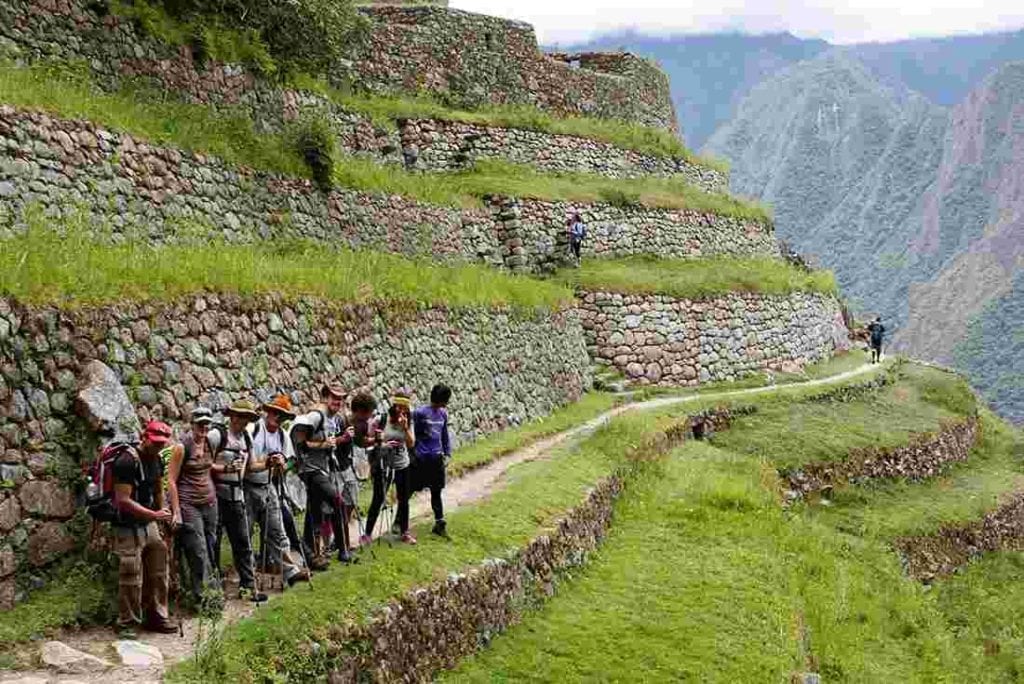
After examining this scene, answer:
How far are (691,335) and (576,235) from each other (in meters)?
3.97

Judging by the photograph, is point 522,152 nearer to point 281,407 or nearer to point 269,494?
point 281,407

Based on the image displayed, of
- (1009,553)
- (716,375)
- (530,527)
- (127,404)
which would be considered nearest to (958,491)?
(1009,553)

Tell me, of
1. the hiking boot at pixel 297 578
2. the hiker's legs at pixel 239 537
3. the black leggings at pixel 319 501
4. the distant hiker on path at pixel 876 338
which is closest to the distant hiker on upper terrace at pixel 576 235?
the distant hiker on path at pixel 876 338

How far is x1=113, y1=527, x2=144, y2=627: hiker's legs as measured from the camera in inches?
358

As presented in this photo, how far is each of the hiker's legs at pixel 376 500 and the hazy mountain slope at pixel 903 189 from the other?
172 feet

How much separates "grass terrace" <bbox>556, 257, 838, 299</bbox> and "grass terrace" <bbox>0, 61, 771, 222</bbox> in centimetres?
206

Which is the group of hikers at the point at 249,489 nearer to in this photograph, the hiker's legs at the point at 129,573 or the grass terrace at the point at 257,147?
the hiker's legs at the point at 129,573

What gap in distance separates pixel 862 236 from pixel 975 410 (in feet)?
176

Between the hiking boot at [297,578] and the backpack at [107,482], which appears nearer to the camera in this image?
the backpack at [107,482]

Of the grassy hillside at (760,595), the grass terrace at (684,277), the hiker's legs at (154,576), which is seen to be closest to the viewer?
the hiker's legs at (154,576)

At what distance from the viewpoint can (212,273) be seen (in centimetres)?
1324

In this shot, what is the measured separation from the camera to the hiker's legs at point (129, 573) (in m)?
9.09

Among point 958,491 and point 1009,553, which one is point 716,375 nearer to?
point 958,491

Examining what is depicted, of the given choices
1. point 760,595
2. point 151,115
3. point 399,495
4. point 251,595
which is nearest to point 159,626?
point 251,595
